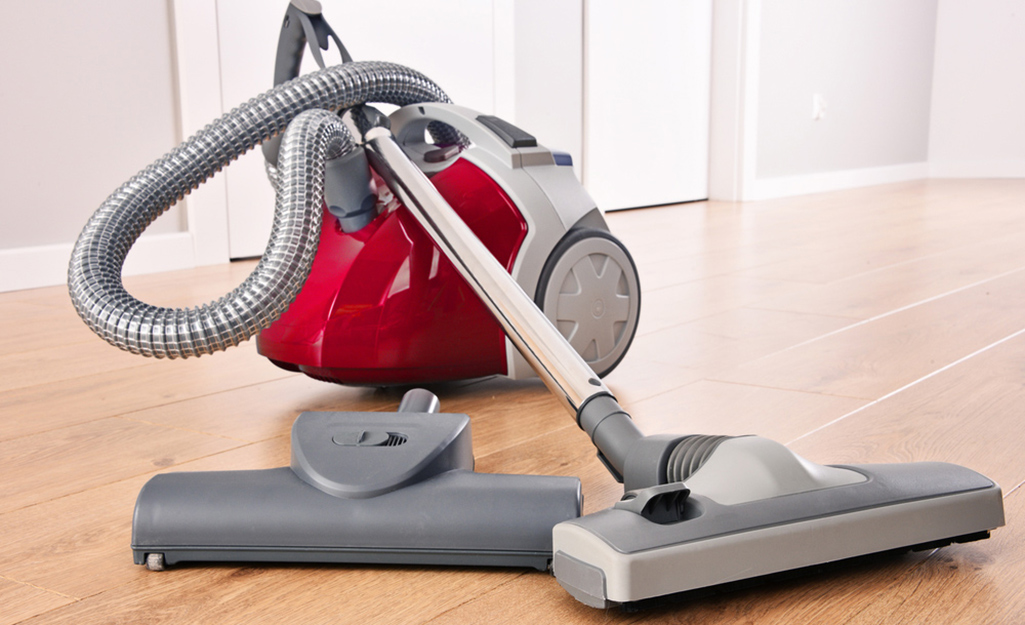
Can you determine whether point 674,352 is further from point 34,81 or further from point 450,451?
point 34,81

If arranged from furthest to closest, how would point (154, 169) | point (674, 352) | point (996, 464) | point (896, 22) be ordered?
point (896, 22) → point (674, 352) → point (154, 169) → point (996, 464)

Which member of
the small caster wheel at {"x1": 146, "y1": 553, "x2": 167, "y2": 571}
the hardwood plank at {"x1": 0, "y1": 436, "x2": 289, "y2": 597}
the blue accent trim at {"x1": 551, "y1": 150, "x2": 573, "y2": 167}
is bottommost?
the hardwood plank at {"x1": 0, "y1": 436, "x2": 289, "y2": 597}

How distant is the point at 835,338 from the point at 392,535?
2.88 ft

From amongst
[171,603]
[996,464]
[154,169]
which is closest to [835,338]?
[996,464]

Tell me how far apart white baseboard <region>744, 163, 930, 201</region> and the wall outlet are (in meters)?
0.24

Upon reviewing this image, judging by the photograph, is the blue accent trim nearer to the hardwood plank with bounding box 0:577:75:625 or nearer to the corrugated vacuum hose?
the corrugated vacuum hose

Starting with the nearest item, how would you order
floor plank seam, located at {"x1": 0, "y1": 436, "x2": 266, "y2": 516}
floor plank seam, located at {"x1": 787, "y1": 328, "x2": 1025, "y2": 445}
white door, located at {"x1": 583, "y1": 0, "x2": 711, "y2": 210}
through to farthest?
floor plank seam, located at {"x1": 0, "y1": 436, "x2": 266, "y2": 516}
floor plank seam, located at {"x1": 787, "y1": 328, "x2": 1025, "y2": 445}
white door, located at {"x1": 583, "y1": 0, "x2": 711, "y2": 210}

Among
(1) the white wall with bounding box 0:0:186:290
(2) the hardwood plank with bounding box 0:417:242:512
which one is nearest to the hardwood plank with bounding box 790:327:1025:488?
(2) the hardwood plank with bounding box 0:417:242:512

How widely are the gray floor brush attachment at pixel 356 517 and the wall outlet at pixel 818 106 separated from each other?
3.75m

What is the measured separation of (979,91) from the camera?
16.1 ft

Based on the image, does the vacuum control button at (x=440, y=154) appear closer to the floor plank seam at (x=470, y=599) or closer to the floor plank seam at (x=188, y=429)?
the floor plank seam at (x=188, y=429)

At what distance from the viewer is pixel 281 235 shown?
0.79 meters

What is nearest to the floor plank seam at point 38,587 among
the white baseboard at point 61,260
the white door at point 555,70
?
the white baseboard at point 61,260

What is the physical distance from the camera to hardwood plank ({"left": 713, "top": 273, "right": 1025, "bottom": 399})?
106 centimetres
